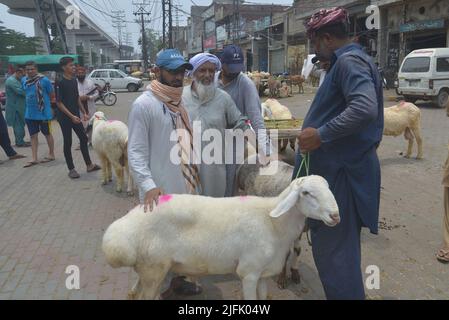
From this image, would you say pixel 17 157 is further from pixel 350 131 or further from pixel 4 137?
pixel 350 131

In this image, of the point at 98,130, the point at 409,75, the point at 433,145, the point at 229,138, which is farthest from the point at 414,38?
the point at 229,138

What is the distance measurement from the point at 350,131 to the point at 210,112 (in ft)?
4.52

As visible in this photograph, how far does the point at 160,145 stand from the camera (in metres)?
2.93

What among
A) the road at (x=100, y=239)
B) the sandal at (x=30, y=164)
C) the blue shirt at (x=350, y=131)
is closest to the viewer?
the blue shirt at (x=350, y=131)

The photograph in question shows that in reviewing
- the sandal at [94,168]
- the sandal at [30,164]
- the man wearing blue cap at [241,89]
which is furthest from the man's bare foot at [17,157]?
the man wearing blue cap at [241,89]

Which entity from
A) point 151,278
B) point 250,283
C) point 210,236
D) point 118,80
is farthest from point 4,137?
point 118,80

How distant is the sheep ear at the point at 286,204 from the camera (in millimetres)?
2477

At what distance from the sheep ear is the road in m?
1.31

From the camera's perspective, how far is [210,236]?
2559 millimetres

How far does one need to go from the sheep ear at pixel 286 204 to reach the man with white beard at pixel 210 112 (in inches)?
40.4

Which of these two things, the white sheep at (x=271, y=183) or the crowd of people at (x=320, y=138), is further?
the white sheep at (x=271, y=183)

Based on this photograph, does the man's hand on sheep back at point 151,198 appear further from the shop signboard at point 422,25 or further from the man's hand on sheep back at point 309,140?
the shop signboard at point 422,25
